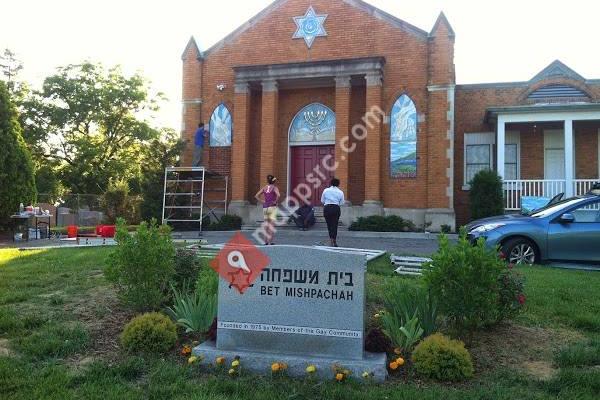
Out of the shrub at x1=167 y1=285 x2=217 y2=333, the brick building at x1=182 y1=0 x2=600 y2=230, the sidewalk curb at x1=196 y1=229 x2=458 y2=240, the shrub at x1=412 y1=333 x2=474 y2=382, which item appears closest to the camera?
the shrub at x1=412 y1=333 x2=474 y2=382

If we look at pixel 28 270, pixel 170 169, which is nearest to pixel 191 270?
pixel 28 270

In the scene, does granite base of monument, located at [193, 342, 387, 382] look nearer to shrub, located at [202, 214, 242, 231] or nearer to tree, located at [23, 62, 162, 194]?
shrub, located at [202, 214, 242, 231]

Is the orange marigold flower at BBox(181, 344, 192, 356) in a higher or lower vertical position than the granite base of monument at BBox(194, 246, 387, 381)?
lower

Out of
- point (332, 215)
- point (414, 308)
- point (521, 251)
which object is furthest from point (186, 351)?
point (332, 215)

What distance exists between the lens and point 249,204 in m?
20.9

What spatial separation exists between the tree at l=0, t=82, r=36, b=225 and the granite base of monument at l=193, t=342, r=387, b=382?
15.2 meters

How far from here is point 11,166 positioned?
17203mm

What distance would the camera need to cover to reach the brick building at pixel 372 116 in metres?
19.1

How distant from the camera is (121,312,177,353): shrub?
480cm

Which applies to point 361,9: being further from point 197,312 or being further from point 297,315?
point 297,315

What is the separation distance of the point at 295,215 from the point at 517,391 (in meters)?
15.2

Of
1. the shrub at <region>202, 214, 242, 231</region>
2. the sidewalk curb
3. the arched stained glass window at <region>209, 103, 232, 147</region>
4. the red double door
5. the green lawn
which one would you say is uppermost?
the arched stained glass window at <region>209, 103, 232, 147</region>

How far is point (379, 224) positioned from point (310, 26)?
862 centimetres

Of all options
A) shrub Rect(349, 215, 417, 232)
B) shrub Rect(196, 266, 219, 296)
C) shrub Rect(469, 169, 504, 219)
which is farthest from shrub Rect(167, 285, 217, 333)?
shrub Rect(469, 169, 504, 219)
